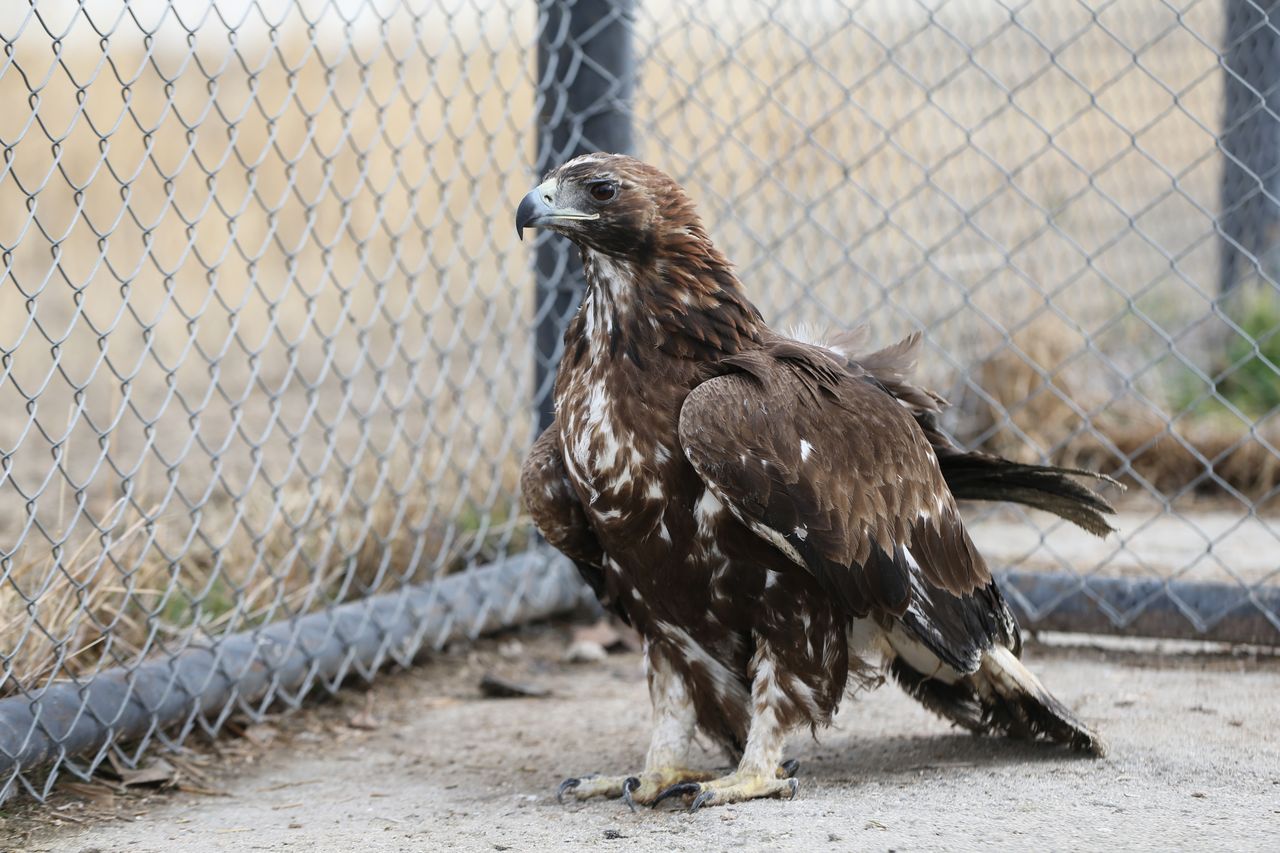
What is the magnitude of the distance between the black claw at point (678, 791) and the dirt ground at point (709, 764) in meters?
0.03

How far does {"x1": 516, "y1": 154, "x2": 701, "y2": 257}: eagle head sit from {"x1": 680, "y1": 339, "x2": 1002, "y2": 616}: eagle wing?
0.36 m

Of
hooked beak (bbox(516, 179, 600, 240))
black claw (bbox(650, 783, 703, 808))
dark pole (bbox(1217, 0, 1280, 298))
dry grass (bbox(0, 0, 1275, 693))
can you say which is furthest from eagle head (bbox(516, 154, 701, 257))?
dark pole (bbox(1217, 0, 1280, 298))

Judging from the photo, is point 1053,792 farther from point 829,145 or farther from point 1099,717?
point 829,145

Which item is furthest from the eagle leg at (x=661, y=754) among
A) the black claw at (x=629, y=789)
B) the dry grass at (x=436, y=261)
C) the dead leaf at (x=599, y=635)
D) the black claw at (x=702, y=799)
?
the dead leaf at (x=599, y=635)

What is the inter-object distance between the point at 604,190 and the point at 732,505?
779mm

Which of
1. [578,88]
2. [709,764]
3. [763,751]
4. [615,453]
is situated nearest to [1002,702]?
[763,751]

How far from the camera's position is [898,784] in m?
3.22

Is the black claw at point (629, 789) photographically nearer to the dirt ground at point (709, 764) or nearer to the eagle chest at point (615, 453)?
the dirt ground at point (709, 764)

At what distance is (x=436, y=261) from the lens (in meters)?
8.44

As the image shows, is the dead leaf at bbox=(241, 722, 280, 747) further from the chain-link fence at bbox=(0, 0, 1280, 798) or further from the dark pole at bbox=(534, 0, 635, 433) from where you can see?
the dark pole at bbox=(534, 0, 635, 433)

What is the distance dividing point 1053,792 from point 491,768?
146 centimetres

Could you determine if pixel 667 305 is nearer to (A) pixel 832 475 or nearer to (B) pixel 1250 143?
(A) pixel 832 475

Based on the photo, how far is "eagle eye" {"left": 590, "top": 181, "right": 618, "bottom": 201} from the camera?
3184 millimetres

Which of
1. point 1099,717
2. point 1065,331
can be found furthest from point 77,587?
point 1065,331
